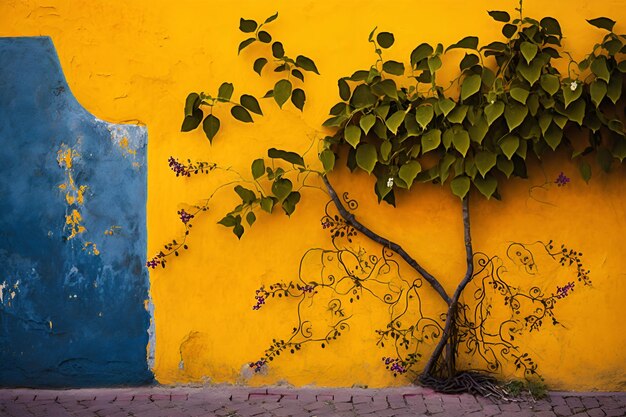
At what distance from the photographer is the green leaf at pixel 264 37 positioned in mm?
→ 4188

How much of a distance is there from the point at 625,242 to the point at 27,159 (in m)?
3.26

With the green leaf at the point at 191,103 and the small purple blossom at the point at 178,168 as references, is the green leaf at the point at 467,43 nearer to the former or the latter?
the green leaf at the point at 191,103

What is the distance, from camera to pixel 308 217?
432 cm

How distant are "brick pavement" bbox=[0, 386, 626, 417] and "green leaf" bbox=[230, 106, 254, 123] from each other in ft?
4.78

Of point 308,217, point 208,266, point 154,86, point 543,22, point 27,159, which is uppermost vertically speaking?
point 543,22

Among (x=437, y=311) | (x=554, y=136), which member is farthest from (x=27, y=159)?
(x=554, y=136)

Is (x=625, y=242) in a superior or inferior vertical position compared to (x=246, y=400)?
superior

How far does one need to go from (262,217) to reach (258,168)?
0.29 meters

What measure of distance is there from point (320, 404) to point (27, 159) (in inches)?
81.1

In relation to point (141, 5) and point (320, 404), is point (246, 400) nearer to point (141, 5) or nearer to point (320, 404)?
point (320, 404)

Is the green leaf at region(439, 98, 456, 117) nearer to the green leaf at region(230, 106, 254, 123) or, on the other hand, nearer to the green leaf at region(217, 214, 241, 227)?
the green leaf at region(230, 106, 254, 123)

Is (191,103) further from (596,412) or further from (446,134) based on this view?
(596,412)

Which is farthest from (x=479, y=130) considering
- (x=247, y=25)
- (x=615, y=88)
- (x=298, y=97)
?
(x=247, y=25)

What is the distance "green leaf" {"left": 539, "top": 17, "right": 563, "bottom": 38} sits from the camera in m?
4.09
